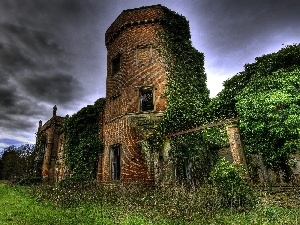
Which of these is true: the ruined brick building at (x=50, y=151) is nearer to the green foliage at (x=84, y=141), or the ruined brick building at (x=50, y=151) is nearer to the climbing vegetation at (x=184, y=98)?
the green foliage at (x=84, y=141)

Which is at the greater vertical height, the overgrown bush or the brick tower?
the brick tower

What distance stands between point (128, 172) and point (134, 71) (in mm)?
7198

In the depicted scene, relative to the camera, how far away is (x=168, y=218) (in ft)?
23.1

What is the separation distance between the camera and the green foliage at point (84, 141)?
18.6 metres

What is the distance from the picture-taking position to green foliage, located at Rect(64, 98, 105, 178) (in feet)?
60.9

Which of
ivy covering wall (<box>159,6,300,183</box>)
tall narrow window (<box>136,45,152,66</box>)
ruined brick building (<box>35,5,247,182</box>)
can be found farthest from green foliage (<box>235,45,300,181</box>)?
tall narrow window (<box>136,45,152,66</box>)

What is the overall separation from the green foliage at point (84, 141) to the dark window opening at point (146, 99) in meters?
4.48

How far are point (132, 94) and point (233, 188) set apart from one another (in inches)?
417

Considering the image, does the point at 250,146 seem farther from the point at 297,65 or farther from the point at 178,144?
the point at 297,65

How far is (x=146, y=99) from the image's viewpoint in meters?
17.4

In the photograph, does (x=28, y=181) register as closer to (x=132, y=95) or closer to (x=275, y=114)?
(x=132, y=95)

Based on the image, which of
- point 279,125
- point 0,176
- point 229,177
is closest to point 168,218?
point 229,177

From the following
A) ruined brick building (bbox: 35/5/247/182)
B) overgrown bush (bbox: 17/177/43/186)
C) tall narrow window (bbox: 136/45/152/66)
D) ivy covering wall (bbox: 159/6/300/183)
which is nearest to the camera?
ivy covering wall (bbox: 159/6/300/183)

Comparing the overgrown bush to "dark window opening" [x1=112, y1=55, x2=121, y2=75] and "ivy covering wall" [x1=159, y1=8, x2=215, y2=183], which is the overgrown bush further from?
"ivy covering wall" [x1=159, y1=8, x2=215, y2=183]
